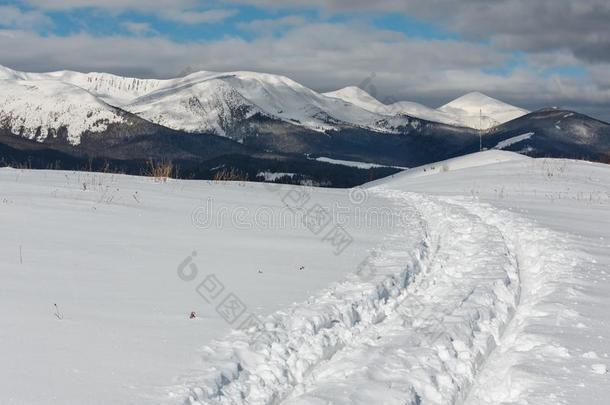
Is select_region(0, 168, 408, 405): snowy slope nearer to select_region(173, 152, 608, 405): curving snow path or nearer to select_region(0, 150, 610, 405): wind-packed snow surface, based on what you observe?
select_region(0, 150, 610, 405): wind-packed snow surface

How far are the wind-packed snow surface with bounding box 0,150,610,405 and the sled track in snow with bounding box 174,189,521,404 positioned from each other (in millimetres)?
22

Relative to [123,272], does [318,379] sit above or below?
below

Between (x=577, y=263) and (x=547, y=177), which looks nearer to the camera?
(x=577, y=263)

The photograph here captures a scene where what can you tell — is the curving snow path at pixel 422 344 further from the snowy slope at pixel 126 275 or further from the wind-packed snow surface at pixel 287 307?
the snowy slope at pixel 126 275

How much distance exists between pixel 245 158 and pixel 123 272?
634 feet

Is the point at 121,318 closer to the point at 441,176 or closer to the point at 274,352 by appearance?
the point at 274,352

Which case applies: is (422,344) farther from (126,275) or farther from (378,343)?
(126,275)

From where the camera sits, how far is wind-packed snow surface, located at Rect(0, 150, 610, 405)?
5.12m

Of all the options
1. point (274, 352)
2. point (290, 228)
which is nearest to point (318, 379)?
point (274, 352)

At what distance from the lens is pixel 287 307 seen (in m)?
7.22

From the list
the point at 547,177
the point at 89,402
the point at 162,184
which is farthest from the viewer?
the point at 547,177

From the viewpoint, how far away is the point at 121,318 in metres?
6.25

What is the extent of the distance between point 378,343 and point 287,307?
4.48 feet

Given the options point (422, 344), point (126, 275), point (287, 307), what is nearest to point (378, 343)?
point (422, 344)
